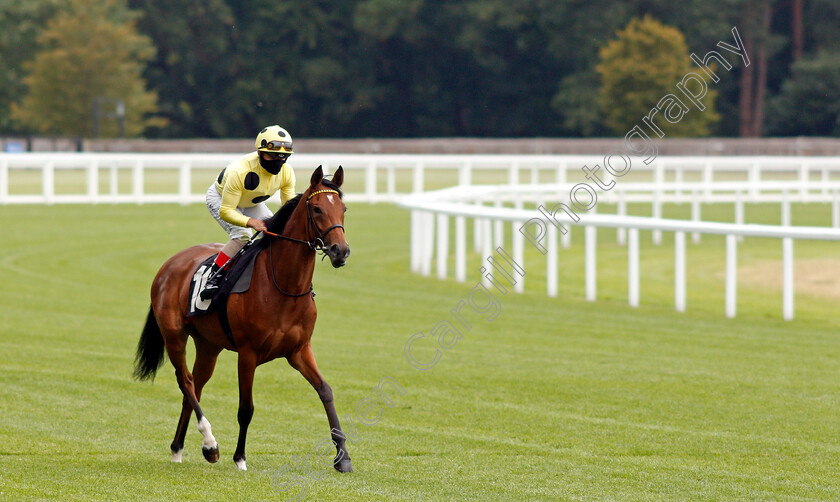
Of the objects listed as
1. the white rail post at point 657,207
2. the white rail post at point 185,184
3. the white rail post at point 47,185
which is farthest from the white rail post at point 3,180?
the white rail post at point 657,207

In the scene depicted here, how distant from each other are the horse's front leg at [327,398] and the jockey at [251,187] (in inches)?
23.1

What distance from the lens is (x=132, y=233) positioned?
20.7 metres

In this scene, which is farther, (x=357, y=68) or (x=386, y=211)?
(x=357, y=68)

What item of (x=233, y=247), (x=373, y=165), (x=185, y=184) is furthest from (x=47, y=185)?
(x=233, y=247)

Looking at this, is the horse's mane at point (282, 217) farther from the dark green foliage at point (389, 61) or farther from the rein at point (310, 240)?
the dark green foliage at point (389, 61)

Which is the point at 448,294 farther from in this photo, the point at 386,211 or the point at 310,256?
the point at 386,211

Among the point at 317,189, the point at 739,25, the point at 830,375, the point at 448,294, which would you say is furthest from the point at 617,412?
the point at 739,25

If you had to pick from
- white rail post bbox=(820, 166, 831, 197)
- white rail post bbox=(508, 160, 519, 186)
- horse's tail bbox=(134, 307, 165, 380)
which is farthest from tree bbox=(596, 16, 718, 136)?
horse's tail bbox=(134, 307, 165, 380)

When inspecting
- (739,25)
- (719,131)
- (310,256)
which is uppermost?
(739,25)

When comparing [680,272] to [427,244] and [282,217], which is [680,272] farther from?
[282,217]

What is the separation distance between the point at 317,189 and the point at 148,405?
2.56 meters

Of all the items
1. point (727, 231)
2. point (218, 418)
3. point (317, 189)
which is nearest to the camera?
point (317, 189)

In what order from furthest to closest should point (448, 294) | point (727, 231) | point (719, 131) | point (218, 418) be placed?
point (719, 131), point (448, 294), point (727, 231), point (218, 418)

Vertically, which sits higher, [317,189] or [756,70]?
[756,70]
